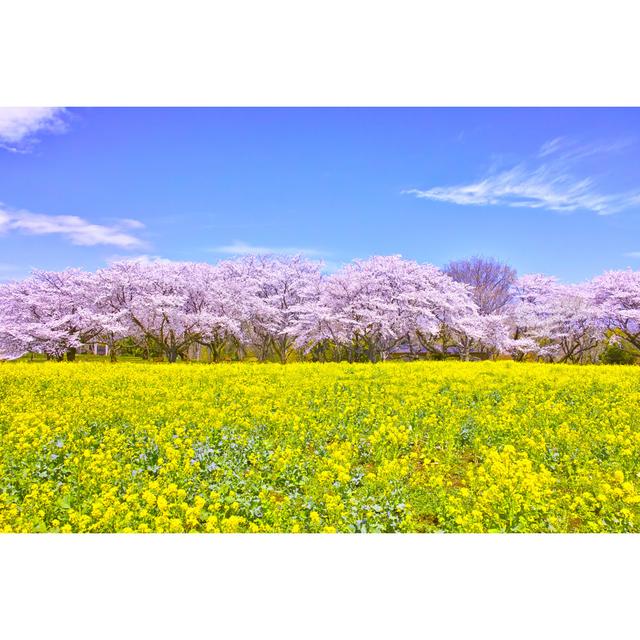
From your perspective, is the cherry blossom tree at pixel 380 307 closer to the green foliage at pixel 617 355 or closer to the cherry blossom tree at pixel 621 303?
the cherry blossom tree at pixel 621 303

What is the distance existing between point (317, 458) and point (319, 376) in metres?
4.91

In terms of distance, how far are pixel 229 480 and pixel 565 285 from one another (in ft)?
51.3

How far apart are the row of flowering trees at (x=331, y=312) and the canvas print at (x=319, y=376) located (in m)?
4.81

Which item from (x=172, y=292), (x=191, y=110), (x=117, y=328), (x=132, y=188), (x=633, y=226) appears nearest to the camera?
(x=191, y=110)

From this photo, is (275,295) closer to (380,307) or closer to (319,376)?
(380,307)

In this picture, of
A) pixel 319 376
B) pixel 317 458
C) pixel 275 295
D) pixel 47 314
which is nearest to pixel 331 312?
pixel 275 295

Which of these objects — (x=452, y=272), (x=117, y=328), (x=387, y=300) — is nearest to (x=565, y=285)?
(x=452, y=272)

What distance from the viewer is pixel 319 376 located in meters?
9.65

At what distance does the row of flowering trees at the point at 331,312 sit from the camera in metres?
15.0

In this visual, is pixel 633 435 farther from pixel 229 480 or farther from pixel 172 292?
pixel 172 292

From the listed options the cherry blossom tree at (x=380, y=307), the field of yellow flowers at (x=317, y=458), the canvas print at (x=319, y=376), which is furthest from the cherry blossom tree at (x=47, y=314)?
the cherry blossom tree at (x=380, y=307)

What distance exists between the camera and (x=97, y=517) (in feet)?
11.4

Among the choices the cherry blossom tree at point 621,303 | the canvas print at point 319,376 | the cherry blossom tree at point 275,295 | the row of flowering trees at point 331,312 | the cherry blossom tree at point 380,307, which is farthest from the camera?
the cherry blossom tree at point 275,295

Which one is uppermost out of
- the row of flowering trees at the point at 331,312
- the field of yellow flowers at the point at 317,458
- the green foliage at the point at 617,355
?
the row of flowering trees at the point at 331,312
